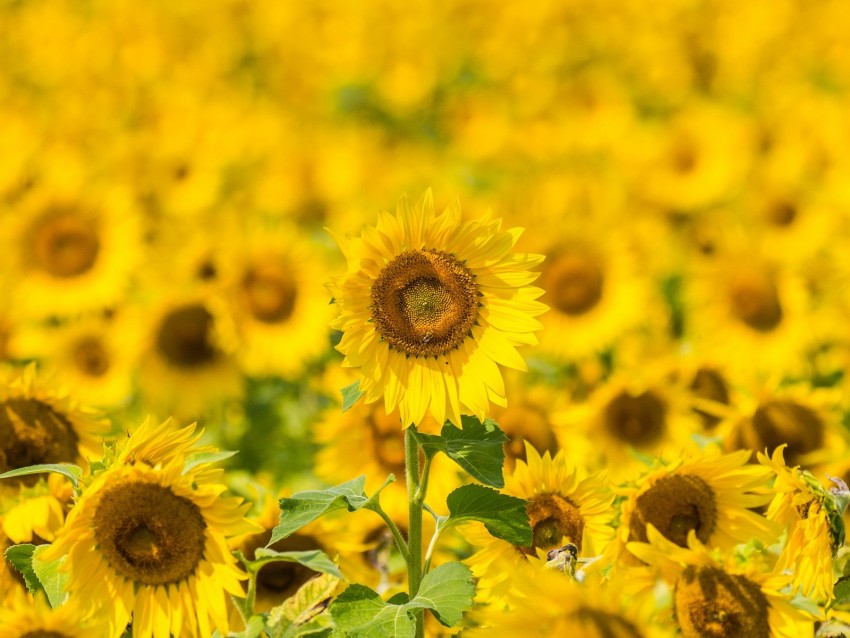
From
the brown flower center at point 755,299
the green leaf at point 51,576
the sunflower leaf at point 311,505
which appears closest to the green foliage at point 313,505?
the sunflower leaf at point 311,505

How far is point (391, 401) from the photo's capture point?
1.86 meters

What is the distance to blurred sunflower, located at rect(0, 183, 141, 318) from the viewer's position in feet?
15.5

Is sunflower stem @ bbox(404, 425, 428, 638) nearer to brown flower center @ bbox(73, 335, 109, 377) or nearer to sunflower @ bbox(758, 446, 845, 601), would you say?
sunflower @ bbox(758, 446, 845, 601)

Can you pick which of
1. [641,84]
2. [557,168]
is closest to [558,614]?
[557,168]

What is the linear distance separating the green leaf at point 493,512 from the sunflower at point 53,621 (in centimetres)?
66

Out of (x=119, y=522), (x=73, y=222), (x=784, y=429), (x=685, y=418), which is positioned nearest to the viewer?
(x=119, y=522)

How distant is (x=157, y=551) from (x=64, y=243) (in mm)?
3459

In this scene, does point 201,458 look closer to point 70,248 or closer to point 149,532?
point 149,532

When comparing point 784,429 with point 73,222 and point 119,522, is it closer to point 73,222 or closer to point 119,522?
point 119,522

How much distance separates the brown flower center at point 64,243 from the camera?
4863 mm

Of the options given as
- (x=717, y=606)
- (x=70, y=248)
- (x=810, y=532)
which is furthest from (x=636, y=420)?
(x=70, y=248)

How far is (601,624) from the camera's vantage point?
1446 millimetres

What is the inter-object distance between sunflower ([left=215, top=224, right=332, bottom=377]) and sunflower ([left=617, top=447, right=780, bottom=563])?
108 inches

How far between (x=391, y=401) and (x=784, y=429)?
5.52 ft
